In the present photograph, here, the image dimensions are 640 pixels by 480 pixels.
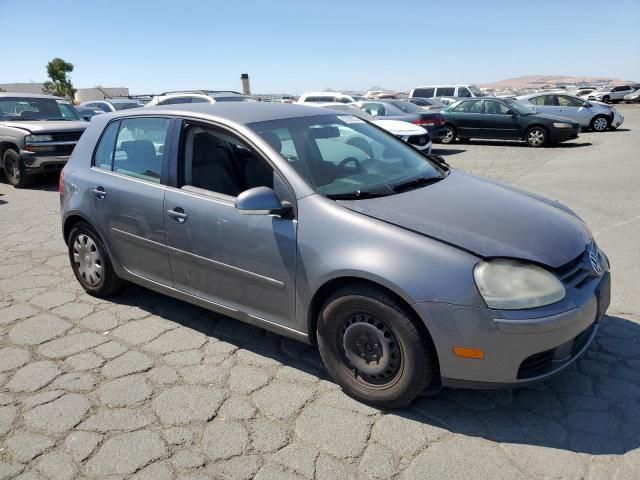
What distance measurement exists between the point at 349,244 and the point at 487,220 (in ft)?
2.61

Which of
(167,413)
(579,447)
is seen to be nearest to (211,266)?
(167,413)

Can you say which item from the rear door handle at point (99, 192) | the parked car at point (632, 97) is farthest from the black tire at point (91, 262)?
the parked car at point (632, 97)

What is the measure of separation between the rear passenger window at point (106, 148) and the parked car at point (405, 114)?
1031 cm

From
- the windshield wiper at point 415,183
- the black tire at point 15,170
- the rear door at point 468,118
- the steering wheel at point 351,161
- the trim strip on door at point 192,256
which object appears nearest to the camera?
the trim strip on door at point 192,256

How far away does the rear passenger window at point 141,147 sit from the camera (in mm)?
3715

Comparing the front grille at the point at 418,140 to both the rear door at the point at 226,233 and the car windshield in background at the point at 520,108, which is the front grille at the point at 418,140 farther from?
the rear door at the point at 226,233

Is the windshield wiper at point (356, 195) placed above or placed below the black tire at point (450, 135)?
above

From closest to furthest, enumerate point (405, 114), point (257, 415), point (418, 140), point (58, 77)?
point (257, 415) < point (418, 140) < point (405, 114) < point (58, 77)

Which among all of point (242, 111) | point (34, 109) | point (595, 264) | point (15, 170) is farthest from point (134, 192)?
point (34, 109)

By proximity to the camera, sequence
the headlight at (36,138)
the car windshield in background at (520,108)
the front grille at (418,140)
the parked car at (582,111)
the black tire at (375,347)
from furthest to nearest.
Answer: the parked car at (582,111) → the car windshield in background at (520,108) → the front grille at (418,140) → the headlight at (36,138) → the black tire at (375,347)

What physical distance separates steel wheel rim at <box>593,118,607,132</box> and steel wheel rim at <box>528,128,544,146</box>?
4.89m

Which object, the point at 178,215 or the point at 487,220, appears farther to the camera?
the point at 178,215

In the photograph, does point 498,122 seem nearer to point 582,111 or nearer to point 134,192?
point 582,111

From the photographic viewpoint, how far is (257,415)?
2855mm
